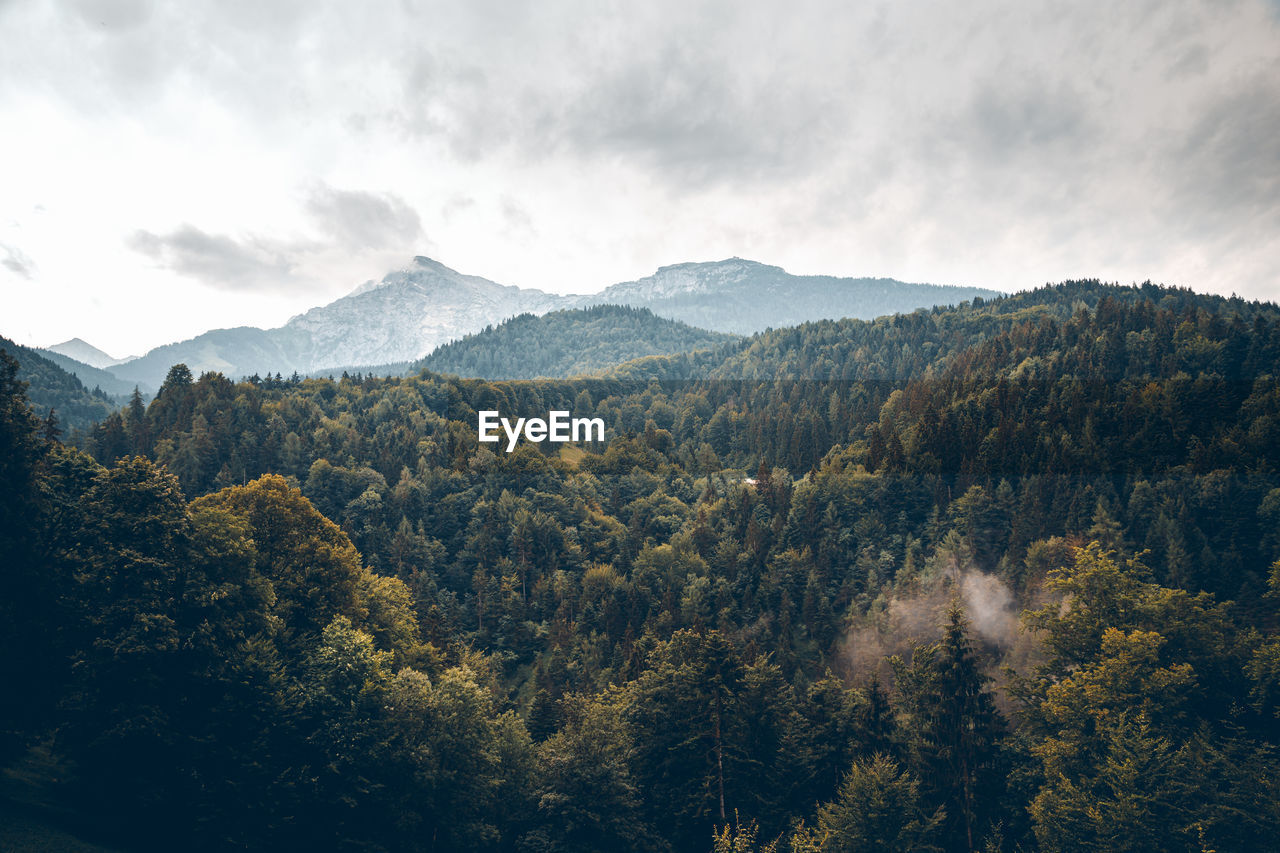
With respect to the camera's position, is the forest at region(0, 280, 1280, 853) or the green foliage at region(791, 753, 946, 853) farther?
the green foliage at region(791, 753, 946, 853)

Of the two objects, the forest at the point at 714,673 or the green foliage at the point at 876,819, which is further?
the green foliage at the point at 876,819

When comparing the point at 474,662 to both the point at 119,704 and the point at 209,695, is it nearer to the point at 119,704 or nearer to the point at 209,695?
the point at 209,695

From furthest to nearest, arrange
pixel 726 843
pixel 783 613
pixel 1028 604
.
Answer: pixel 783 613 < pixel 1028 604 < pixel 726 843

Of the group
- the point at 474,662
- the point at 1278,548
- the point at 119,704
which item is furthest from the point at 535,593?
the point at 1278,548

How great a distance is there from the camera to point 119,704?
129ft

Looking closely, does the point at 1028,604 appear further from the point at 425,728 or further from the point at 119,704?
the point at 119,704

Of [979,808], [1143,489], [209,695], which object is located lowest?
[979,808]

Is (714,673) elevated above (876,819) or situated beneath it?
elevated above

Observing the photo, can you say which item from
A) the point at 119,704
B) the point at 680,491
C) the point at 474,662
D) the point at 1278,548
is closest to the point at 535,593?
the point at 474,662

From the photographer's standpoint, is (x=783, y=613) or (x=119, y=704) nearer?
(x=119, y=704)

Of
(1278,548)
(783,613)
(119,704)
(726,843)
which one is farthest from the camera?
(783,613)

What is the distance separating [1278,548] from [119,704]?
339 ft

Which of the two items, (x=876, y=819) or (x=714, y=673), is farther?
(x=714, y=673)

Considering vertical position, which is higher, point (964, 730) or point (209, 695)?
point (209, 695)
